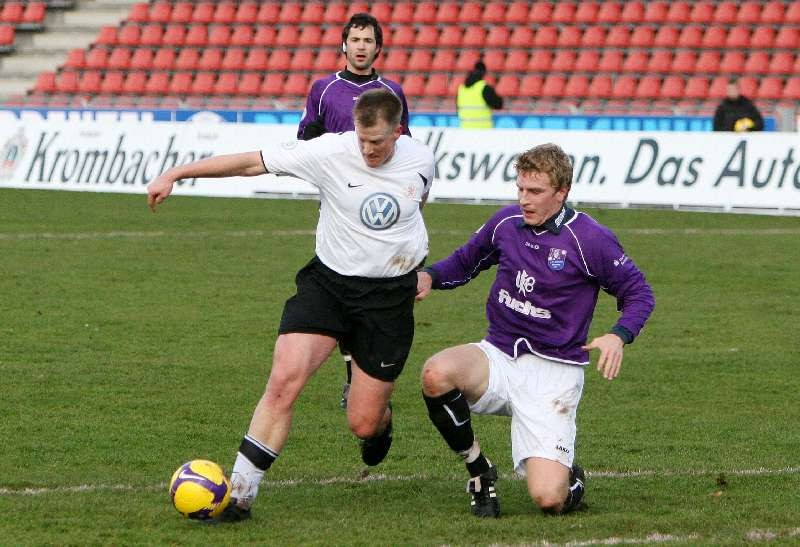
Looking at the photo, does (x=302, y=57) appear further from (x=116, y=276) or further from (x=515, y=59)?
(x=116, y=276)

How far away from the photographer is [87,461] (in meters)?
6.92

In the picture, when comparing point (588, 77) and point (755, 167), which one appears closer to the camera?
point (755, 167)

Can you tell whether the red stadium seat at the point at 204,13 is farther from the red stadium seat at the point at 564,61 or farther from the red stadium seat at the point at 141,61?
the red stadium seat at the point at 564,61

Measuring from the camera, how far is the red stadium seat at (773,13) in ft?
92.6

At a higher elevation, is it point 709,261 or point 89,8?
point 89,8

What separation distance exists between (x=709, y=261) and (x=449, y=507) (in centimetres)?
1006

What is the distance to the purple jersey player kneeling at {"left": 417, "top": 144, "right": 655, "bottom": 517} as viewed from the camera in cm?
611

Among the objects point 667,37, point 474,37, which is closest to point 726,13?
point 667,37

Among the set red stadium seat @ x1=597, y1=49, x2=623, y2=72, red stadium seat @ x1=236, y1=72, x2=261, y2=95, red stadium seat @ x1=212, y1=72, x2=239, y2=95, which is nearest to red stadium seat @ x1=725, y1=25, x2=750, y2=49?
red stadium seat @ x1=597, y1=49, x2=623, y2=72

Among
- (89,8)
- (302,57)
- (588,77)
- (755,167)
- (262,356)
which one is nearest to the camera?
(262,356)

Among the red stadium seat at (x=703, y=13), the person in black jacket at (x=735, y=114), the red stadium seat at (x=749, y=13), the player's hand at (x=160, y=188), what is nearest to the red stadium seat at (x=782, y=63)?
the red stadium seat at (x=749, y=13)

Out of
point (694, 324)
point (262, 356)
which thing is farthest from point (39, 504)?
point (694, 324)

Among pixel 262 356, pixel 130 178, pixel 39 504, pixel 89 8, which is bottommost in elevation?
pixel 39 504

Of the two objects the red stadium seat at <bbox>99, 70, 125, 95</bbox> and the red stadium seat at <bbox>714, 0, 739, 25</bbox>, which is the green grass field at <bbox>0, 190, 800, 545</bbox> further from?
the red stadium seat at <bbox>99, 70, 125, 95</bbox>
